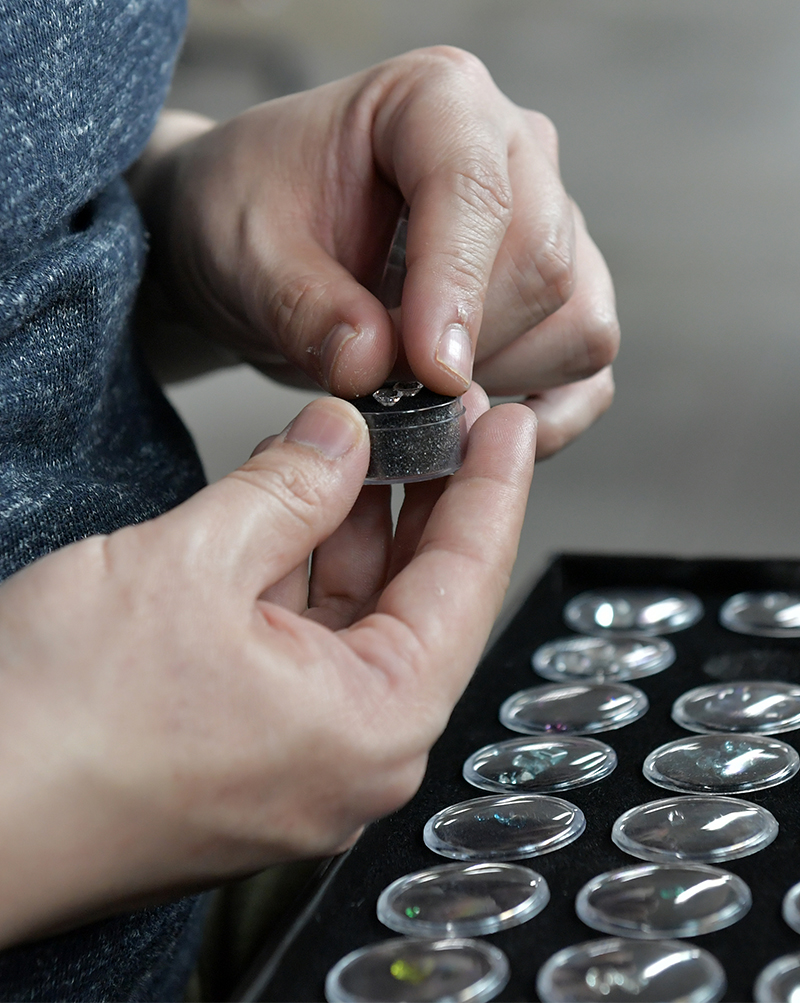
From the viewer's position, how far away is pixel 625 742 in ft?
1.50

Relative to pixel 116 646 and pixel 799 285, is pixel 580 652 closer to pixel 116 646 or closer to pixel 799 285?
pixel 116 646

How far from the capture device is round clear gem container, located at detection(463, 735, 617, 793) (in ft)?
1.39

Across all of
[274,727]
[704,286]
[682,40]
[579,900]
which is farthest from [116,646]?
[682,40]

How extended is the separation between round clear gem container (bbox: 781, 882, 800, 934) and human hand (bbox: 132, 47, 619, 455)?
241 millimetres

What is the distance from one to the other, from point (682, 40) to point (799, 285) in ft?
2.18

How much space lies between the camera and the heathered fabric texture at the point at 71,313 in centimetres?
40

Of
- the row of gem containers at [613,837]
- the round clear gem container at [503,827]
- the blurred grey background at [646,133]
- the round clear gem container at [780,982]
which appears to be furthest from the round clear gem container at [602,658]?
the blurred grey background at [646,133]

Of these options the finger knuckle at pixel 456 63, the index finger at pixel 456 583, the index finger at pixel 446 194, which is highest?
the finger knuckle at pixel 456 63

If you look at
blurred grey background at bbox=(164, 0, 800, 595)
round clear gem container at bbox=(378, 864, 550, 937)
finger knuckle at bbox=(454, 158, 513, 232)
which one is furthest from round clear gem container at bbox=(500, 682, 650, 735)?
blurred grey background at bbox=(164, 0, 800, 595)

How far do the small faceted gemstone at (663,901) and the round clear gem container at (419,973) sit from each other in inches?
1.5

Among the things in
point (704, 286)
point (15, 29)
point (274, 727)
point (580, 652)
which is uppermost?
point (15, 29)

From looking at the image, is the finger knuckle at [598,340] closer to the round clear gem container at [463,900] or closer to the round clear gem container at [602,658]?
the round clear gem container at [602,658]

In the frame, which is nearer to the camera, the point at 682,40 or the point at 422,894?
the point at 422,894

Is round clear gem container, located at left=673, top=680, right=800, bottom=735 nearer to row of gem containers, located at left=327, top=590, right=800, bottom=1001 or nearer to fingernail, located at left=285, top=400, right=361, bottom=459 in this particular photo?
row of gem containers, located at left=327, top=590, right=800, bottom=1001
